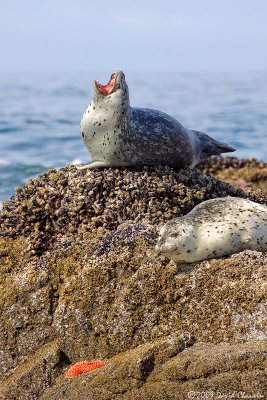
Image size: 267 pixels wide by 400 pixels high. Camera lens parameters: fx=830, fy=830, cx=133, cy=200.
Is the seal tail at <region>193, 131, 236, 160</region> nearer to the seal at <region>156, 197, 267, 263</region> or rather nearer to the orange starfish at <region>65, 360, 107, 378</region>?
the seal at <region>156, 197, 267, 263</region>

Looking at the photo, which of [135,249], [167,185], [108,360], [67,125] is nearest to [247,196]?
[167,185]

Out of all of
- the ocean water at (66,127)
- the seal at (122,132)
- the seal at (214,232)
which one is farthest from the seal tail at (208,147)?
the ocean water at (66,127)

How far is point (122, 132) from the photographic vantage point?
708 centimetres

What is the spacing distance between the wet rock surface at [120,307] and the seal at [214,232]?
10 cm

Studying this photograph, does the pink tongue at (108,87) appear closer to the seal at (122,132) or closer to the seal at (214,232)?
the seal at (122,132)

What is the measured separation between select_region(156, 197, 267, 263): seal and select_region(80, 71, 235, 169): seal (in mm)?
967

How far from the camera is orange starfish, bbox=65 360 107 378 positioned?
567 centimetres

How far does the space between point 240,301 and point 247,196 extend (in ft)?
6.83

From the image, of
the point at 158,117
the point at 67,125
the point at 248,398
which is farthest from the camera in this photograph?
the point at 67,125

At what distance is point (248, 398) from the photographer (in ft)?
16.8

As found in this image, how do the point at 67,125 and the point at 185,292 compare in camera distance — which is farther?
the point at 67,125

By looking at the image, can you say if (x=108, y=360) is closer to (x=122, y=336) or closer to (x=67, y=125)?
(x=122, y=336)

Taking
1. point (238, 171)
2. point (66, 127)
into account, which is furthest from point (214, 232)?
point (66, 127)

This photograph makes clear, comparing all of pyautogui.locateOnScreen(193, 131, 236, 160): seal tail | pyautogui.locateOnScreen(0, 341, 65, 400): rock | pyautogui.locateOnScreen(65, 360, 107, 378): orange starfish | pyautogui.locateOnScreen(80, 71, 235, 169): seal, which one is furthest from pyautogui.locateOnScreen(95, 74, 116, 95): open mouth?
pyautogui.locateOnScreen(65, 360, 107, 378): orange starfish
